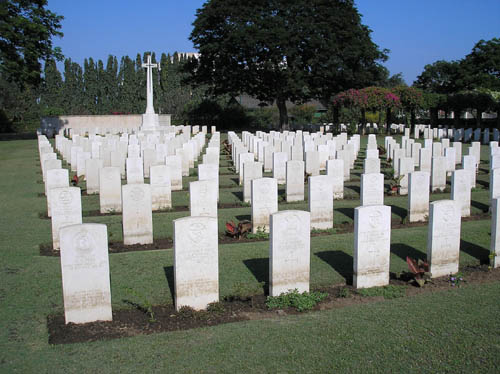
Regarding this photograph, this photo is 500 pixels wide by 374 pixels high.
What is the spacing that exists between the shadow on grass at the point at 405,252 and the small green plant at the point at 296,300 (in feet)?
6.76

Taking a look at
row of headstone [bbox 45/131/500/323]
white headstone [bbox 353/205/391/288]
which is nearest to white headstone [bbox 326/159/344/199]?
row of headstone [bbox 45/131/500/323]

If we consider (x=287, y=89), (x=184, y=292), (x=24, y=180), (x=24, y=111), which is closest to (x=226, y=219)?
(x=184, y=292)

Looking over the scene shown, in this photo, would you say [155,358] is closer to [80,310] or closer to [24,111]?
[80,310]

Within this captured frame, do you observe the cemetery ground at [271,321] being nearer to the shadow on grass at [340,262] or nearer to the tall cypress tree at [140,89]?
the shadow on grass at [340,262]

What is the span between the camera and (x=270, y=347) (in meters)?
4.71

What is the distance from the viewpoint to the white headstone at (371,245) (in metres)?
6.28

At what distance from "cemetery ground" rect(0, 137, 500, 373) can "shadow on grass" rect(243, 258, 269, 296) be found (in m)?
0.03

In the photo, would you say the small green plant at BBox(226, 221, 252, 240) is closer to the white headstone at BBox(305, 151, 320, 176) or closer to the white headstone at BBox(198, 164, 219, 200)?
the white headstone at BBox(198, 164, 219, 200)

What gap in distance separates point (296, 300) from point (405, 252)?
2628 millimetres

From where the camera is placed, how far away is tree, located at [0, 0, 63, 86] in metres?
28.4

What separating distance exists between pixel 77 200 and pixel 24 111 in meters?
47.4

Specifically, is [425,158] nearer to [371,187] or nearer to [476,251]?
[371,187]

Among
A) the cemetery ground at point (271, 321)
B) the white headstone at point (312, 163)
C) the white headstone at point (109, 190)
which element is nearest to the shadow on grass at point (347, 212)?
the cemetery ground at point (271, 321)

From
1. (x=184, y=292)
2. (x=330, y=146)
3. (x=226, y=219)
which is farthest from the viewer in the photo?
(x=330, y=146)
